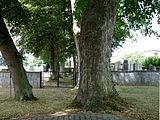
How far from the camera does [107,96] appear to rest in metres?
6.45

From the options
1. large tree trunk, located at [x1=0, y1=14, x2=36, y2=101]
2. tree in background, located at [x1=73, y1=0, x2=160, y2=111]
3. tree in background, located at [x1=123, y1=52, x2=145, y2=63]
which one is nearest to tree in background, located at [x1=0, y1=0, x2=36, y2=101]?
large tree trunk, located at [x1=0, y1=14, x2=36, y2=101]

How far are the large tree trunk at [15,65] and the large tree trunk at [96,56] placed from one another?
275 centimetres

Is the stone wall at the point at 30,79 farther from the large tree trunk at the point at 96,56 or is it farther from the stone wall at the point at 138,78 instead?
the large tree trunk at the point at 96,56

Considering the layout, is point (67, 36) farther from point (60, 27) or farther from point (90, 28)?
point (90, 28)

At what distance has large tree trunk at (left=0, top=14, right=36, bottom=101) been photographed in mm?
8398

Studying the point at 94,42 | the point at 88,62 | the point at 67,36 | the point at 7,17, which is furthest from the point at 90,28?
the point at 67,36

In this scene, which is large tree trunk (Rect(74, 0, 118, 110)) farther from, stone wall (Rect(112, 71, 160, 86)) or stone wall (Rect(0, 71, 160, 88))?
stone wall (Rect(112, 71, 160, 86))

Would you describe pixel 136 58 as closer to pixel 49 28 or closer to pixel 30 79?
pixel 49 28

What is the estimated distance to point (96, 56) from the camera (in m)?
6.45

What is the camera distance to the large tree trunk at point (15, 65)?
8.40m

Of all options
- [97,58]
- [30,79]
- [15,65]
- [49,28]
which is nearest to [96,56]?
[97,58]

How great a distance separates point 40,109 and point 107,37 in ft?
9.39

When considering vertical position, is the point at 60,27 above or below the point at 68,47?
above

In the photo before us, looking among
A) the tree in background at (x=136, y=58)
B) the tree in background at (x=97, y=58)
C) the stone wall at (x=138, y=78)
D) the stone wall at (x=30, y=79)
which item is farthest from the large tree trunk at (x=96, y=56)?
the tree in background at (x=136, y=58)
